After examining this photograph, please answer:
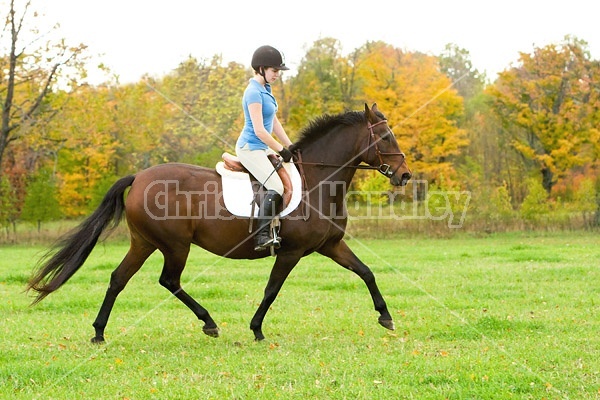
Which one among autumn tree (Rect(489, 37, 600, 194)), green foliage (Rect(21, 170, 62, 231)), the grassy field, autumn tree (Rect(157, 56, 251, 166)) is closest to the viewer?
the grassy field

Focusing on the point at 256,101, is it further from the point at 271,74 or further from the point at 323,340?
the point at 323,340

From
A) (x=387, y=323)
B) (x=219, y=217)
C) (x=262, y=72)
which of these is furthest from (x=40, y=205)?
(x=387, y=323)

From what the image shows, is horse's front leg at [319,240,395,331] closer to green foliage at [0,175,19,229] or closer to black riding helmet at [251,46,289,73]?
black riding helmet at [251,46,289,73]

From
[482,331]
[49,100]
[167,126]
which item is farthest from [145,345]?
[167,126]

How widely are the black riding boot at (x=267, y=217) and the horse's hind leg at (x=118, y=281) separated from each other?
149 centimetres

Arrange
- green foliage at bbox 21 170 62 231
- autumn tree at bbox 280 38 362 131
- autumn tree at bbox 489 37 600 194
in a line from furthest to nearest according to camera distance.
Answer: autumn tree at bbox 280 38 362 131 < autumn tree at bbox 489 37 600 194 < green foliage at bbox 21 170 62 231

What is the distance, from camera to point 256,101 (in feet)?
26.6

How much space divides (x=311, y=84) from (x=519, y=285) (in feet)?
112

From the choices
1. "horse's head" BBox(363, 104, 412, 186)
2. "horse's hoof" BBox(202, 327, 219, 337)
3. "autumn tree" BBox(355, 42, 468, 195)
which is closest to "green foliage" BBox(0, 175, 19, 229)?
"autumn tree" BBox(355, 42, 468, 195)

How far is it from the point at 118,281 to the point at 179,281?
29.0 inches

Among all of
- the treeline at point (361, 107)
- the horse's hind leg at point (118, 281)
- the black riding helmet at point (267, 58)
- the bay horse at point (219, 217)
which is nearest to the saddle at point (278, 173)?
the bay horse at point (219, 217)

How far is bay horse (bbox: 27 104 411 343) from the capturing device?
27.4 feet

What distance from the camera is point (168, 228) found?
842cm

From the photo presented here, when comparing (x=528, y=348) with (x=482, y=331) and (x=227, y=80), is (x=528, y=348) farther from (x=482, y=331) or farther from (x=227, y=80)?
(x=227, y=80)
